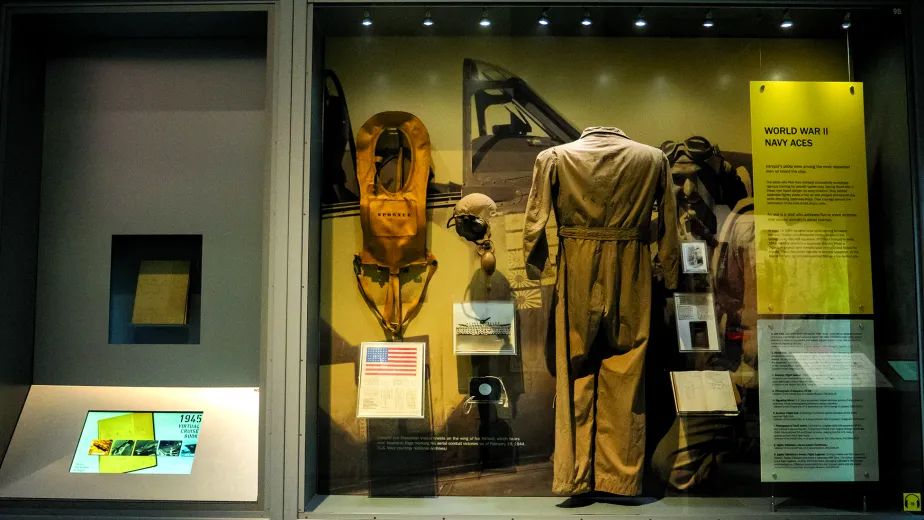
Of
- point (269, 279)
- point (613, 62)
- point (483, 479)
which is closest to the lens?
point (269, 279)

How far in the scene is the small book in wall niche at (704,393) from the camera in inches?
111

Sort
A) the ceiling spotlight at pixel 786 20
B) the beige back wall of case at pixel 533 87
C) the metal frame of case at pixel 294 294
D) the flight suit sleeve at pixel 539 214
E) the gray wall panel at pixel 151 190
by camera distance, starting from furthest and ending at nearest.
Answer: the gray wall panel at pixel 151 190 < the beige back wall of case at pixel 533 87 < the ceiling spotlight at pixel 786 20 < the flight suit sleeve at pixel 539 214 < the metal frame of case at pixel 294 294

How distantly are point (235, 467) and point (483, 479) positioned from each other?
1.10 meters

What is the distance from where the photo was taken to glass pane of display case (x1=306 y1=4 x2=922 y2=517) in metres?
2.69

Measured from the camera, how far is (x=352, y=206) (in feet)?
9.79

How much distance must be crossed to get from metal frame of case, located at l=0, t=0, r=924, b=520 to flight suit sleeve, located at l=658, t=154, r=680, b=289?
0.79m

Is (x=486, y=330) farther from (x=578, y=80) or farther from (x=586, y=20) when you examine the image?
(x=586, y=20)

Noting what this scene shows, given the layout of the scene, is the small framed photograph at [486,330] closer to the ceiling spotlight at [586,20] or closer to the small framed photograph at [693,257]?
the small framed photograph at [693,257]

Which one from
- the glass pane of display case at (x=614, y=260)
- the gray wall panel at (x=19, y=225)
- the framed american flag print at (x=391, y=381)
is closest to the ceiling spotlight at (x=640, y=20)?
the glass pane of display case at (x=614, y=260)

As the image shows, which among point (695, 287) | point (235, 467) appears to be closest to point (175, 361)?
point (235, 467)

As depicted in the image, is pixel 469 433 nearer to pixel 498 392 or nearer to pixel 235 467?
pixel 498 392

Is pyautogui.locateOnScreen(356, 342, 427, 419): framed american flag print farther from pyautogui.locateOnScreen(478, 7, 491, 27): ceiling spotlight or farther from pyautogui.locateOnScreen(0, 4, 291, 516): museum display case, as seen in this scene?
pyautogui.locateOnScreen(478, 7, 491, 27): ceiling spotlight

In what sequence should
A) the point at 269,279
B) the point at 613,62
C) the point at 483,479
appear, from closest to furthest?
the point at 269,279 < the point at 483,479 < the point at 613,62

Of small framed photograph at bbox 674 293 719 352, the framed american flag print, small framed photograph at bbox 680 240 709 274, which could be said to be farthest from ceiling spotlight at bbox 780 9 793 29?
the framed american flag print
